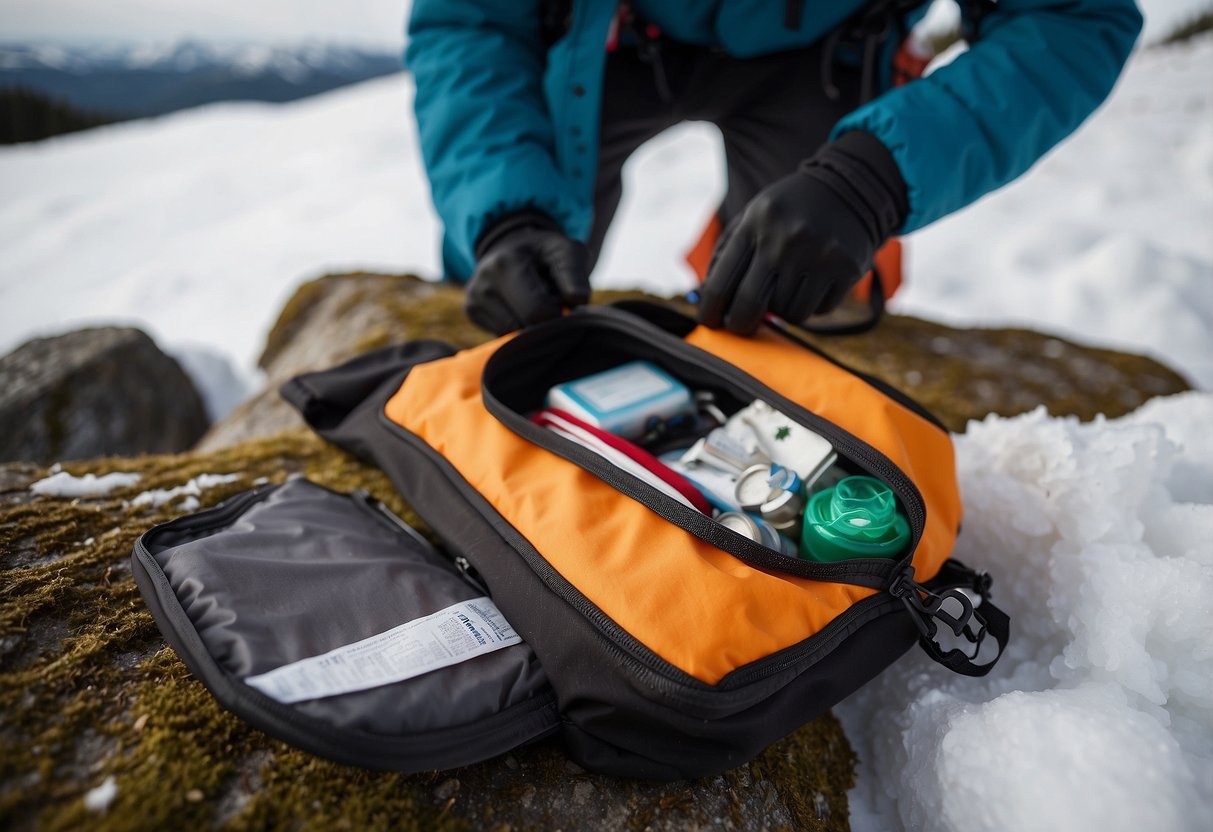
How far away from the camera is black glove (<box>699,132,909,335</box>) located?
1464 mm

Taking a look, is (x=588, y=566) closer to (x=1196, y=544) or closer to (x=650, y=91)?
(x=1196, y=544)

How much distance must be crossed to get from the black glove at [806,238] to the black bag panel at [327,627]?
88 centimetres

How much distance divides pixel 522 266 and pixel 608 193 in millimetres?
1112

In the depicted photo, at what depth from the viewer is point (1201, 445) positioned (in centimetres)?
164

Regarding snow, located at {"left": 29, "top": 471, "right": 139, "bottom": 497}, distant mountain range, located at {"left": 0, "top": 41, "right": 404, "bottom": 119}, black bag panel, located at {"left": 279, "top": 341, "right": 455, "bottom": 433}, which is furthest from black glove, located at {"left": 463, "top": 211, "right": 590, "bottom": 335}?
distant mountain range, located at {"left": 0, "top": 41, "right": 404, "bottom": 119}

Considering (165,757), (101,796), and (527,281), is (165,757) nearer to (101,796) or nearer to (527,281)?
(101,796)

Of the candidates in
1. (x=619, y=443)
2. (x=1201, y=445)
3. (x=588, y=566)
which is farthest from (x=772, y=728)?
(x=1201, y=445)

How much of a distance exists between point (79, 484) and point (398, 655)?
104cm

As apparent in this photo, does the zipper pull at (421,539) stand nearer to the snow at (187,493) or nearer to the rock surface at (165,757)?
the rock surface at (165,757)

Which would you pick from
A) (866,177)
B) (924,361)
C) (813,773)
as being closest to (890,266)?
(924,361)

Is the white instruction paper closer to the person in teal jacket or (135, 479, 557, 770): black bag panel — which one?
(135, 479, 557, 770): black bag panel

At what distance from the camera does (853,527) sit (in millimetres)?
1076

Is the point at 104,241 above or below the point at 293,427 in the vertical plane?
below

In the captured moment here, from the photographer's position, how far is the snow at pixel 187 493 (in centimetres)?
143
